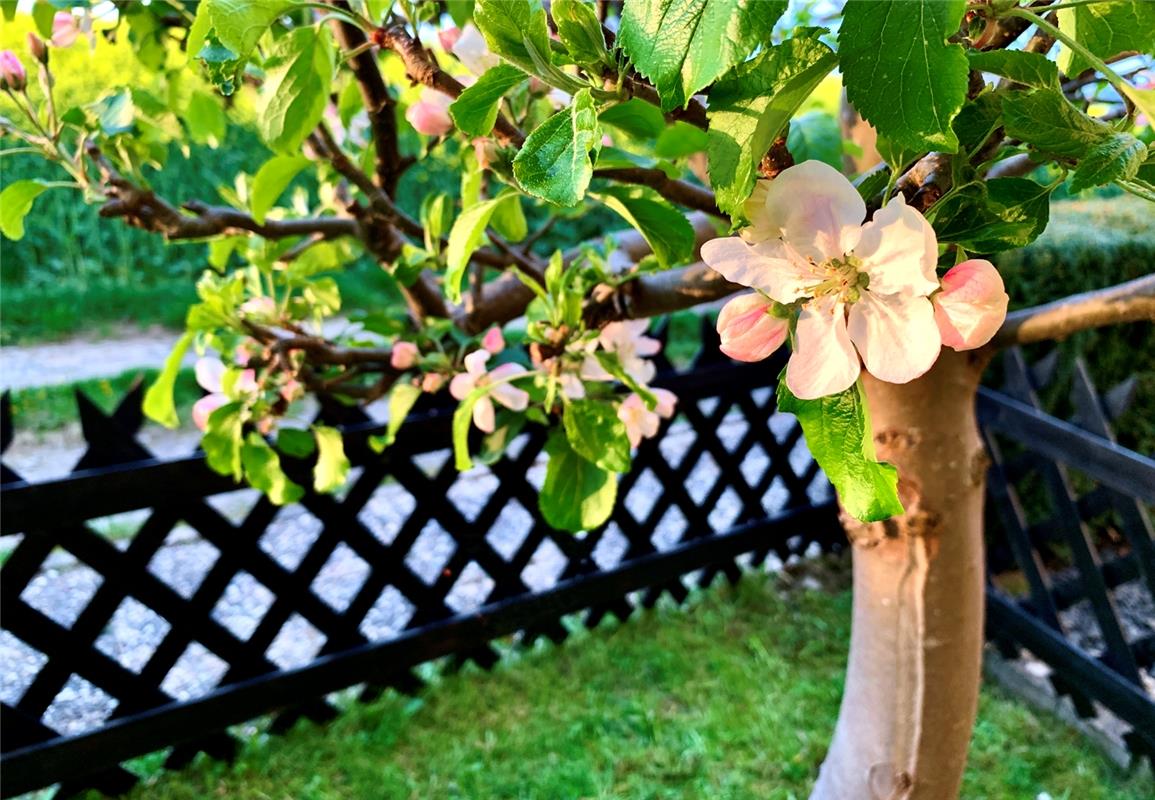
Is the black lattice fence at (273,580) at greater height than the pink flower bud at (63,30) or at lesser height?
lesser

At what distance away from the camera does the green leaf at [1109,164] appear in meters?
0.22

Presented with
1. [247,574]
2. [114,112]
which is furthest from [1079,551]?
[247,574]

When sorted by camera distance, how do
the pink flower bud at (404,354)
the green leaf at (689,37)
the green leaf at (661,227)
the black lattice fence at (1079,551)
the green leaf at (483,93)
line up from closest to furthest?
the green leaf at (689,37) → the green leaf at (483,93) → the green leaf at (661,227) → the pink flower bud at (404,354) → the black lattice fence at (1079,551)

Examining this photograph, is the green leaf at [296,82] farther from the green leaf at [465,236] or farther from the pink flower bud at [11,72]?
the pink flower bud at [11,72]

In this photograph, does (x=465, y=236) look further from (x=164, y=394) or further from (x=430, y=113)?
(x=164, y=394)

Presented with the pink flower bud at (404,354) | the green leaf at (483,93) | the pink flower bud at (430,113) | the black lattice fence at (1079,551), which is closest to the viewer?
the green leaf at (483,93)

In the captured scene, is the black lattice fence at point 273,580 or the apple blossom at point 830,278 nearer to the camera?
the apple blossom at point 830,278

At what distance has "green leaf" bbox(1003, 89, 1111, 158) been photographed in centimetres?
23

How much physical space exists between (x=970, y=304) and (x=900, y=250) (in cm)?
3

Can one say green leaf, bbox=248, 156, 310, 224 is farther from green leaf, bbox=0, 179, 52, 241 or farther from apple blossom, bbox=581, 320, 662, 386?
apple blossom, bbox=581, 320, 662, 386

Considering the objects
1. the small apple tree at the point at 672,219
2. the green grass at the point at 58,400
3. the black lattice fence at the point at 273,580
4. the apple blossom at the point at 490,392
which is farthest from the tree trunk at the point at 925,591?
the green grass at the point at 58,400

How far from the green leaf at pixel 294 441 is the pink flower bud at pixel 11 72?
385mm

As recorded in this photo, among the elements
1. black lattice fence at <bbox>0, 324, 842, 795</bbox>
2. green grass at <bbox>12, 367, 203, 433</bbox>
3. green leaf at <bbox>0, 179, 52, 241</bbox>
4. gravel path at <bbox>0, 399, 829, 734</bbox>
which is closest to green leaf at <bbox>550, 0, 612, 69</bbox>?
green leaf at <bbox>0, 179, 52, 241</bbox>

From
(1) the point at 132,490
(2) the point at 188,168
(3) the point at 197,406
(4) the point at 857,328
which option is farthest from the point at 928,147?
(2) the point at 188,168
